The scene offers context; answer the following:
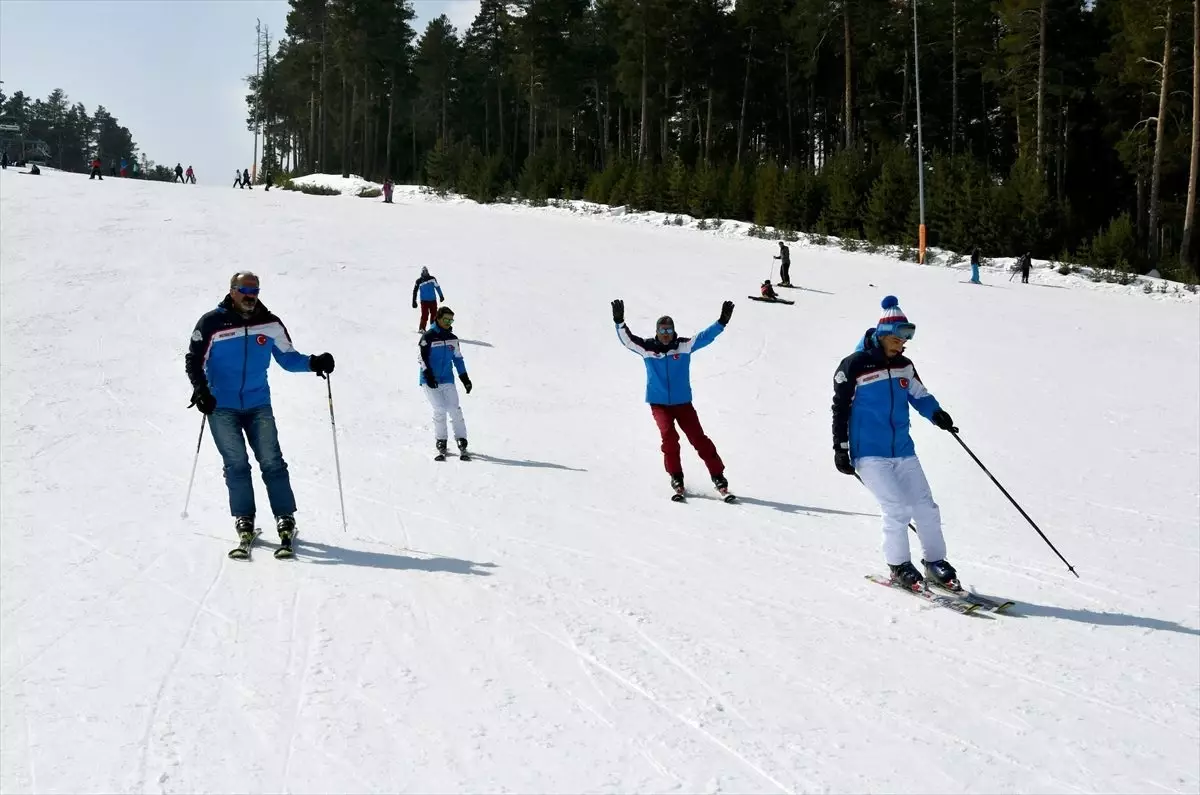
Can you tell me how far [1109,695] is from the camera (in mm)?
4523

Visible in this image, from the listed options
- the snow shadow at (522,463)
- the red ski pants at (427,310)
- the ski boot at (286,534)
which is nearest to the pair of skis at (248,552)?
the ski boot at (286,534)

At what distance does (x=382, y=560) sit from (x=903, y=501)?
3360mm

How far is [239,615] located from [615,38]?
5416 cm

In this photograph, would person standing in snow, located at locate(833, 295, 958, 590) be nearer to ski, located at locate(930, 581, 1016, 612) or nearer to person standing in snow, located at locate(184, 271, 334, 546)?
ski, located at locate(930, 581, 1016, 612)

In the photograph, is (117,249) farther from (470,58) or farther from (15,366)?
(470,58)

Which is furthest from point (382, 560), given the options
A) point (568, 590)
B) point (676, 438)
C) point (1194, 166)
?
point (1194, 166)

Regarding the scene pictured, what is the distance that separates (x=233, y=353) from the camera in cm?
614

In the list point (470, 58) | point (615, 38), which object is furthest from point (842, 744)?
point (470, 58)

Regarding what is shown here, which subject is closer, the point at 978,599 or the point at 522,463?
the point at 978,599

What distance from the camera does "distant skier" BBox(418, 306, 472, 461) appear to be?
10281 mm

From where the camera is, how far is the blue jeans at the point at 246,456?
20.4 ft

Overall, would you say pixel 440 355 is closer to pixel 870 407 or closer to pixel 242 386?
pixel 242 386

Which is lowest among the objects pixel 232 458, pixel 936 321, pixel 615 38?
pixel 232 458

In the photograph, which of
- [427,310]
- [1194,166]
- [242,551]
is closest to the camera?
[242,551]
